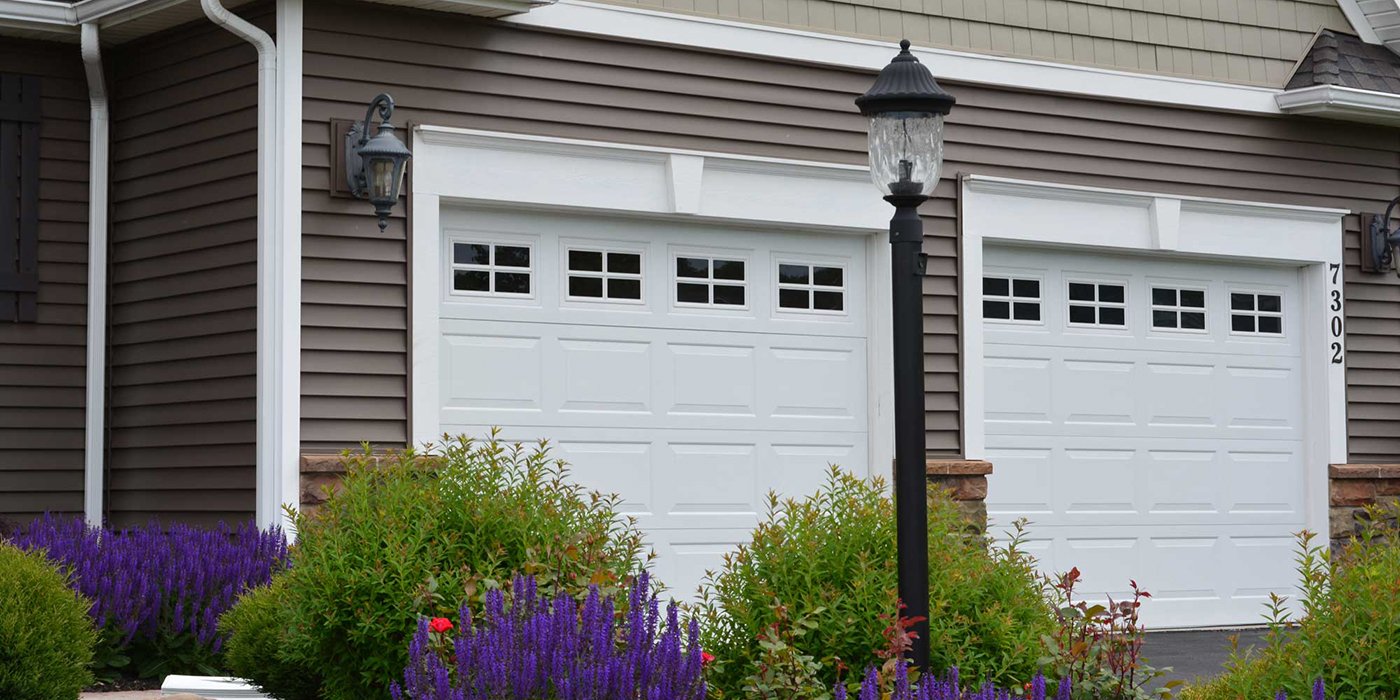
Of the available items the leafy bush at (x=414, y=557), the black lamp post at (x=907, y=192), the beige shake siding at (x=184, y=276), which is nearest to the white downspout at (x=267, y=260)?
the beige shake siding at (x=184, y=276)

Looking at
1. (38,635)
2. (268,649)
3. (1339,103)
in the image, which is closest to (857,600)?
(268,649)

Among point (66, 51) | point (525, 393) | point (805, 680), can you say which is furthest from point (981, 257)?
point (805, 680)

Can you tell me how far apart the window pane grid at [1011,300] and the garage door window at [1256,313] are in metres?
1.61

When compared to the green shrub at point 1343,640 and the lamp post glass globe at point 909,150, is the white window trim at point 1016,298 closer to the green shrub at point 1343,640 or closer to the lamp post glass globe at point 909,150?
the lamp post glass globe at point 909,150

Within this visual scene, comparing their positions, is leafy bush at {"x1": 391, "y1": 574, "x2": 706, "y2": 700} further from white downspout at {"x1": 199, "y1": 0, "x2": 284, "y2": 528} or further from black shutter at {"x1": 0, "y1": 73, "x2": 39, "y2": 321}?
black shutter at {"x1": 0, "y1": 73, "x2": 39, "y2": 321}

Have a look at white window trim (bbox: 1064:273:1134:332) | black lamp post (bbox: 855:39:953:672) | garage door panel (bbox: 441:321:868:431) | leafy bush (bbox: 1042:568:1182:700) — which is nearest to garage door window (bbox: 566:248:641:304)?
garage door panel (bbox: 441:321:868:431)

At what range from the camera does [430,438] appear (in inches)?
346

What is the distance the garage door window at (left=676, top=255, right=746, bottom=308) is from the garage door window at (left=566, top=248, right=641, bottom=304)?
0.28 m

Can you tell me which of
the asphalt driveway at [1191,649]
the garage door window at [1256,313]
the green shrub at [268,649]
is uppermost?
the garage door window at [1256,313]

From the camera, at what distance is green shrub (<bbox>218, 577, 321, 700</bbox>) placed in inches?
231

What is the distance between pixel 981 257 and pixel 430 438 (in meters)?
3.71

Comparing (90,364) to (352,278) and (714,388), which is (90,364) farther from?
(714,388)

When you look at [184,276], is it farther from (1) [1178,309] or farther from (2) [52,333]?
(1) [1178,309]

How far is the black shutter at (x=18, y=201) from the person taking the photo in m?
9.26
